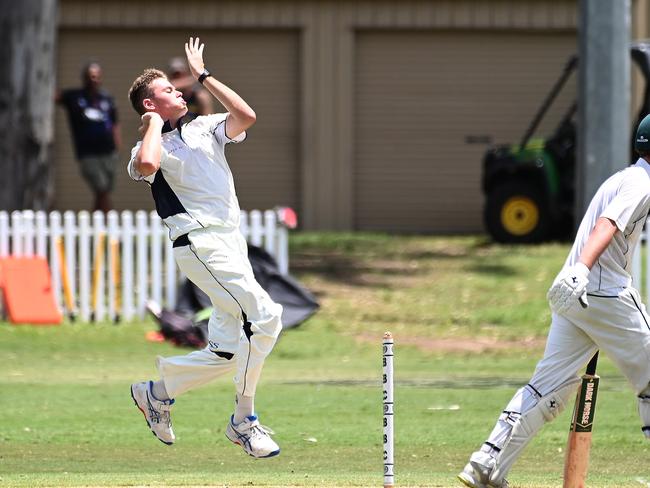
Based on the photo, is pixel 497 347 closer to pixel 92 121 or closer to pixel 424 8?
pixel 92 121

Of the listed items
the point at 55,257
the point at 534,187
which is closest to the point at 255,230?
the point at 55,257

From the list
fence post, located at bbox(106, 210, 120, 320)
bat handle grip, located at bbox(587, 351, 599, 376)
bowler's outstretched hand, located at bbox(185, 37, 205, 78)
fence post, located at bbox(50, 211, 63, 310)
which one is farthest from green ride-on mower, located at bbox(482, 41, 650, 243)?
bat handle grip, located at bbox(587, 351, 599, 376)

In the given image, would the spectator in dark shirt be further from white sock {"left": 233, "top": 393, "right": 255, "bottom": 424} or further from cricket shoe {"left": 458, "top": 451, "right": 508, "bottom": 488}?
cricket shoe {"left": 458, "top": 451, "right": 508, "bottom": 488}

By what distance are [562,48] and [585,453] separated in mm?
18922

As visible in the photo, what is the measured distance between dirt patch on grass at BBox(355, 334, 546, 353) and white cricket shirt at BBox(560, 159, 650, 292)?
28.2 ft

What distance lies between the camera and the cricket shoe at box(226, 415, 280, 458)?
8.39 m

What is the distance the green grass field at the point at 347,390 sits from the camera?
927 centimetres

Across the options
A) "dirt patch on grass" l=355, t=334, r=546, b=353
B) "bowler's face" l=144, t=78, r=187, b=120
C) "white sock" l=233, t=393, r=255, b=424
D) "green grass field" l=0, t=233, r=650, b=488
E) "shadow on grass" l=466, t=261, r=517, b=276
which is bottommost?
"dirt patch on grass" l=355, t=334, r=546, b=353

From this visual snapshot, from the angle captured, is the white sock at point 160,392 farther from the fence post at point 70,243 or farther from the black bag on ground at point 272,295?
the fence post at point 70,243

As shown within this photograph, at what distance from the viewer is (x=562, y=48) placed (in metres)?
25.6

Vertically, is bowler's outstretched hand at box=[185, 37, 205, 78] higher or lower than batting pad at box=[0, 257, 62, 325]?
higher

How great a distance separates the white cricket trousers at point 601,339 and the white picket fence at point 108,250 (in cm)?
997

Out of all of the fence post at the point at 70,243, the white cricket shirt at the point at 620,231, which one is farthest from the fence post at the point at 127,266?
the white cricket shirt at the point at 620,231

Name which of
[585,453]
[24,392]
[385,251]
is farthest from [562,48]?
[585,453]
